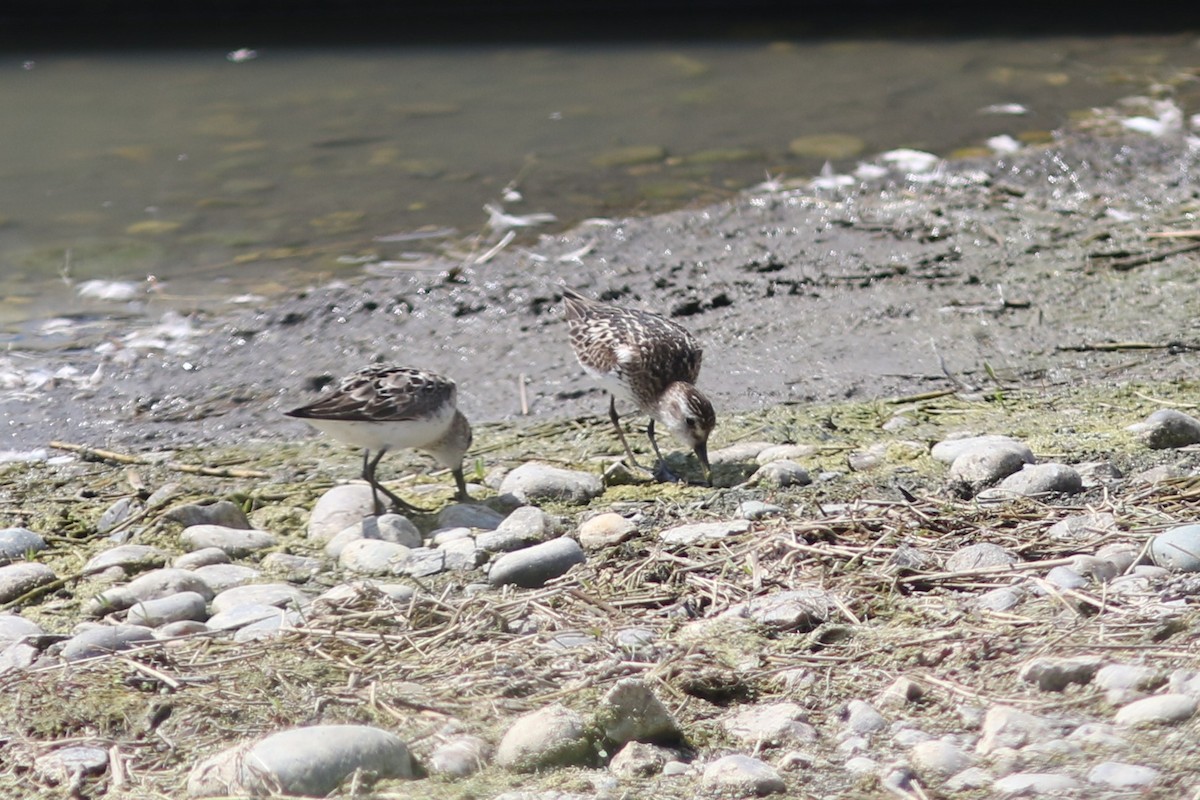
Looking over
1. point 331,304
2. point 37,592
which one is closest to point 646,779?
point 37,592

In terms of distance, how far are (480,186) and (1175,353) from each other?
521 centimetres

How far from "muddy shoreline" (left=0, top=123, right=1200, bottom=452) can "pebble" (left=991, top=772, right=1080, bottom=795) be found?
11.1 ft

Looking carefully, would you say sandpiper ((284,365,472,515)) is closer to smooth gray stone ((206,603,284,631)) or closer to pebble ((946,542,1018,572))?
smooth gray stone ((206,603,284,631))

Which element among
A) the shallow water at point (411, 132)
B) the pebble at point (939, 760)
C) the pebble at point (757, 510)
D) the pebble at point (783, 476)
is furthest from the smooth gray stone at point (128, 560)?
the shallow water at point (411, 132)

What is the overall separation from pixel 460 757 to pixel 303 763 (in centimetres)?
37

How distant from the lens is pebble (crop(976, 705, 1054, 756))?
129 inches

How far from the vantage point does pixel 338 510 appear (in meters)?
5.69

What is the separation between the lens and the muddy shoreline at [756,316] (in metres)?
7.00

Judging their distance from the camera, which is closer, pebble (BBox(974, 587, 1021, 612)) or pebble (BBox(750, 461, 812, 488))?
pebble (BBox(974, 587, 1021, 612))

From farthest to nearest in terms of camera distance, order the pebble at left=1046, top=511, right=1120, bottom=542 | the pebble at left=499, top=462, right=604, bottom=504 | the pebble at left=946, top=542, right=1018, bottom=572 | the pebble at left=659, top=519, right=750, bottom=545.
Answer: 1. the pebble at left=499, top=462, right=604, bottom=504
2. the pebble at left=659, top=519, right=750, bottom=545
3. the pebble at left=1046, top=511, right=1120, bottom=542
4. the pebble at left=946, top=542, right=1018, bottom=572

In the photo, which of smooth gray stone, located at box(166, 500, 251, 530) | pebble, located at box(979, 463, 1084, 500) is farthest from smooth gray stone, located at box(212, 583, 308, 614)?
pebble, located at box(979, 463, 1084, 500)

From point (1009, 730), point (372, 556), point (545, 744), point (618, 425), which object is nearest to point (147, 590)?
point (372, 556)

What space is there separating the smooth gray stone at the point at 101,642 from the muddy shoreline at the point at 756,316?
2.70m

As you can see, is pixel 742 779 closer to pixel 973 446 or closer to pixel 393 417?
pixel 973 446
